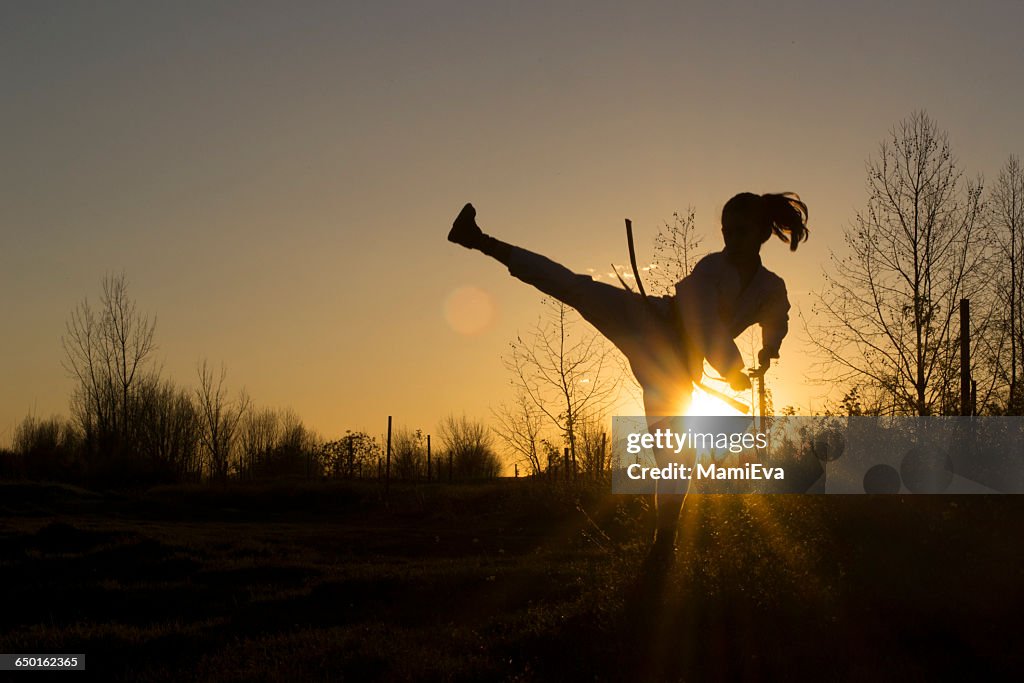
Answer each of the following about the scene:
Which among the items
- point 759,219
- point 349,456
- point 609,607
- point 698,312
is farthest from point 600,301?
point 349,456

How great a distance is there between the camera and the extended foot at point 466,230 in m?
6.50

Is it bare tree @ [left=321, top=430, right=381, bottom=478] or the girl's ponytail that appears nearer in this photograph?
the girl's ponytail

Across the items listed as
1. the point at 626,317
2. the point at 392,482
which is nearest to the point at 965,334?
the point at 626,317

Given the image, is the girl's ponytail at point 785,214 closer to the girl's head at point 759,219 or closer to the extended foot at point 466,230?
the girl's head at point 759,219

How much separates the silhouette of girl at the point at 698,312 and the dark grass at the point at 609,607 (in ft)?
2.56

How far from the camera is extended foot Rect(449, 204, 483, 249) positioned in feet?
21.3

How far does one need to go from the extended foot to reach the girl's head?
1.77 metres

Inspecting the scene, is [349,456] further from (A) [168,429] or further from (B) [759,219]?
(B) [759,219]

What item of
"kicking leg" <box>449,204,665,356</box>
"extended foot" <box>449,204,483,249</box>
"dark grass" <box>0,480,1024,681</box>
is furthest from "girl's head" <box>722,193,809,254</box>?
"dark grass" <box>0,480,1024,681</box>

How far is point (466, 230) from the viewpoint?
652 cm

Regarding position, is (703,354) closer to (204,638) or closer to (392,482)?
(204,638)

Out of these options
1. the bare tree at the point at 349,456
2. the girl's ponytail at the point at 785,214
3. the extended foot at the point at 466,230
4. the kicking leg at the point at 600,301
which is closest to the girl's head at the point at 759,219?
the girl's ponytail at the point at 785,214

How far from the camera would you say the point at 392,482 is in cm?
4569

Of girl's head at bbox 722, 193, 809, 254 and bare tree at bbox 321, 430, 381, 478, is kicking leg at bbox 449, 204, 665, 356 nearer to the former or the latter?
girl's head at bbox 722, 193, 809, 254
